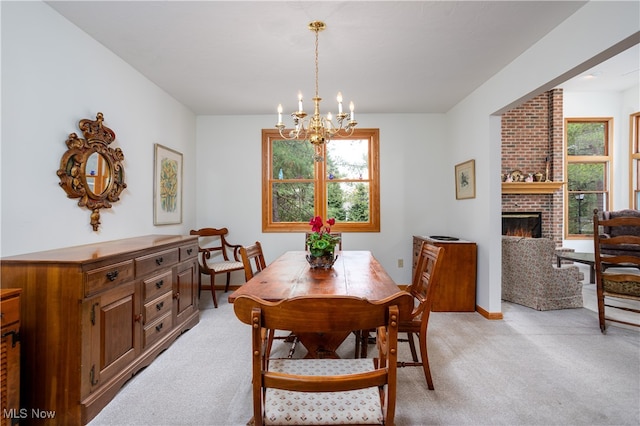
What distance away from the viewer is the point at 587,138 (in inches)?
254

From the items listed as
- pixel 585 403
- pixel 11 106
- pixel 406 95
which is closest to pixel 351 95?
pixel 406 95

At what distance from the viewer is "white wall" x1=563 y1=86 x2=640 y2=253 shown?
6.31 m

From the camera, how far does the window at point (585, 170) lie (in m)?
6.36

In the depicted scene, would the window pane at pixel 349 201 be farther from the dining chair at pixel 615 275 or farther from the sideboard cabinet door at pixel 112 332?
the sideboard cabinet door at pixel 112 332

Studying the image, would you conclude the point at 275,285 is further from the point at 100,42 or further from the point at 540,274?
the point at 540,274

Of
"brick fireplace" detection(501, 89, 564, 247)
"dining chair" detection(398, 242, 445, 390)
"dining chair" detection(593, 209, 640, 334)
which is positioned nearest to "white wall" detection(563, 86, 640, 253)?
"brick fireplace" detection(501, 89, 564, 247)

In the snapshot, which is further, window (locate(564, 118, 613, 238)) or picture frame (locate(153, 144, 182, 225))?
window (locate(564, 118, 613, 238))

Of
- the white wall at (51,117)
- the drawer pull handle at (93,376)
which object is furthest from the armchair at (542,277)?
the white wall at (51,117)

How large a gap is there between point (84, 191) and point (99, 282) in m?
0.98

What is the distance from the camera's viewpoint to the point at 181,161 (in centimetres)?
427

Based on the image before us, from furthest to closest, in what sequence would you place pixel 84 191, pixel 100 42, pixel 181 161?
pixel 181 161 → pixel 100 42 → pixel 84 191

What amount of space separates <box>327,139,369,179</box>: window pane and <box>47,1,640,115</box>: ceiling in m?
0.98

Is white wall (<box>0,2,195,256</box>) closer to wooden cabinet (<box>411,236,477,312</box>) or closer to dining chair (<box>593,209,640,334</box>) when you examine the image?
wooden cabinet (<box>411,236,477,312</box>)

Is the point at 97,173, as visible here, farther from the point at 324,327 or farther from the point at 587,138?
the point at 587,138
